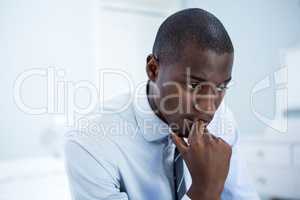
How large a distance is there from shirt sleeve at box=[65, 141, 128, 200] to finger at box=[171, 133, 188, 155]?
16cm

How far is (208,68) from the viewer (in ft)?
2.55

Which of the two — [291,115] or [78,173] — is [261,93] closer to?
[291,115]

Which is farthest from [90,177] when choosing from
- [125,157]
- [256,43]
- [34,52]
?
[256,43]

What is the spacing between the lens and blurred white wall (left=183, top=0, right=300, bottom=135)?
2002 millimetres

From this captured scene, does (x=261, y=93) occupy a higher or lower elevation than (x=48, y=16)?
→ lower

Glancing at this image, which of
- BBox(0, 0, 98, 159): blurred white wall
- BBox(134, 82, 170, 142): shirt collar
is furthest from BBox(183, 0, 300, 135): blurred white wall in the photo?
BBox(134, 82, 170, 142): shirt collar

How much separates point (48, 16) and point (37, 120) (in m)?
0.63

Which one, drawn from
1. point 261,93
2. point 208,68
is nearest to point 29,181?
point 208,68

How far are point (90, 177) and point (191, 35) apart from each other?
390 millimetres

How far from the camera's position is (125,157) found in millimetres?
919

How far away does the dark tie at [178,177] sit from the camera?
92 centimetres

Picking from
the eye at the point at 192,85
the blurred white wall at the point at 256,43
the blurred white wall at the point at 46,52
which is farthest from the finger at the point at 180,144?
the blurred white wall at the point at 46,52

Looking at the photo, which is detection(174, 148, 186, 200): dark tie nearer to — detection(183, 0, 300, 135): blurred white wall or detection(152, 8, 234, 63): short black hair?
detection(152, 8, 234, 63): short black hair

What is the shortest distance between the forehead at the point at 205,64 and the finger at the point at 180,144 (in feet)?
0.50
